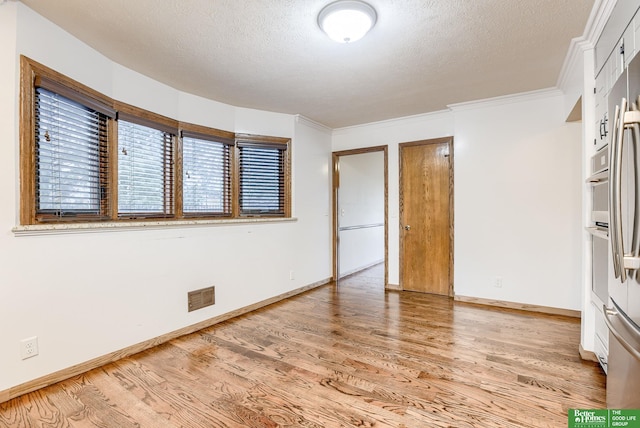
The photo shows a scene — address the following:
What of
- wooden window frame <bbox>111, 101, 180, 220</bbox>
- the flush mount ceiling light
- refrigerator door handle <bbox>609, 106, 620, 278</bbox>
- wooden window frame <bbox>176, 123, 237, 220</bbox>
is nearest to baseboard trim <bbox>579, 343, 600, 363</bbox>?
refrigerator door handle <bbox>609, 106, 620, 278</bbox>

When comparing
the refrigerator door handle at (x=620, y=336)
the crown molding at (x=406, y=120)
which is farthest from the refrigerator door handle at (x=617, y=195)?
the crown molding at (x=406, y=120)

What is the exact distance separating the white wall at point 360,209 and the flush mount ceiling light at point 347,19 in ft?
9.77

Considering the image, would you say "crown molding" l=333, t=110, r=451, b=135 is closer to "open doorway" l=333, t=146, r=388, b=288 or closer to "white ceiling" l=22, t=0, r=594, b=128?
"open doorway" l=333, t=146, r=388, b=288

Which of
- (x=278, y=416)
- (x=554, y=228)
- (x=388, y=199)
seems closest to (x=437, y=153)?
(x=388, y=199)

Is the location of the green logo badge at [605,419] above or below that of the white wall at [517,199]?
below

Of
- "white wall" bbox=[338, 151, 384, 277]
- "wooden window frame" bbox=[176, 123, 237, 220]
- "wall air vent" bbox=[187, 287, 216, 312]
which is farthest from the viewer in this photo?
"white wall" bbox=[338, 151, 384, 277]

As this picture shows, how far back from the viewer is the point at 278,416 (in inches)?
67.5

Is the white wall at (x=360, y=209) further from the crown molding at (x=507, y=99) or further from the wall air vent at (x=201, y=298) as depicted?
the wall air vent at (x=201, y=298)

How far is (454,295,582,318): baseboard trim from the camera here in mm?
3229

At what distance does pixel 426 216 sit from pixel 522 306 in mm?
1500

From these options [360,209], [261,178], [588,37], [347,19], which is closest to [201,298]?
[261,178]

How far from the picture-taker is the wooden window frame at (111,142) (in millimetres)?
1920

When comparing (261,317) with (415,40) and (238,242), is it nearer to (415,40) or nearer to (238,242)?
(238,242)

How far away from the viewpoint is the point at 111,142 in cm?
256
